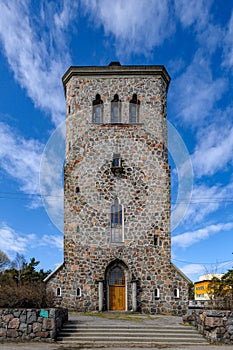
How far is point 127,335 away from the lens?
13.6 m

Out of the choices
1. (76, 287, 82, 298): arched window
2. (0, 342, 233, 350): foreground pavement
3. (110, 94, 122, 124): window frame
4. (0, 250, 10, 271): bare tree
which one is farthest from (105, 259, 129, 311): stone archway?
(0, 250, 10, 271): bare tree

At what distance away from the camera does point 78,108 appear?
2564cm

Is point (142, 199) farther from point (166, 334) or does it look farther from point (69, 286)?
point (166, 334)

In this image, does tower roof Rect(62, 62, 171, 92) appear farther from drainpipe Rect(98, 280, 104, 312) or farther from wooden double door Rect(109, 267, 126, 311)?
drainpipe Rect(98, 280, 104, 312)

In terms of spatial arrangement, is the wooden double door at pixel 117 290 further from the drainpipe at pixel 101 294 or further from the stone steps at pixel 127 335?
the stone steps at pixel 127 335

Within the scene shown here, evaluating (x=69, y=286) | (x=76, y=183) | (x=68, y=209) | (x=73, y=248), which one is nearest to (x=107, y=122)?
(x=76, y=183)

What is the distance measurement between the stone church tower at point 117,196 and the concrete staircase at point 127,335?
7477 millimetres

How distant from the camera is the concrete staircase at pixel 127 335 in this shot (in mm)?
12922

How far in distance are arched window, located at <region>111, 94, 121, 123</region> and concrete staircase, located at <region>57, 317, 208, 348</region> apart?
14.0m

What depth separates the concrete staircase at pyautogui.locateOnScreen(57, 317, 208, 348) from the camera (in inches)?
509

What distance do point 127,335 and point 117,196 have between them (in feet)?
36.3

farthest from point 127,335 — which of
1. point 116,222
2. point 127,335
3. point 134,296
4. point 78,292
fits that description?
point 116,222

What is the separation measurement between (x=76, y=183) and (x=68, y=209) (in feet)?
5.50

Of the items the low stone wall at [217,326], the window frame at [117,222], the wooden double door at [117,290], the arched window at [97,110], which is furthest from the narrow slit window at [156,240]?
the low stone wall at [217,326]
